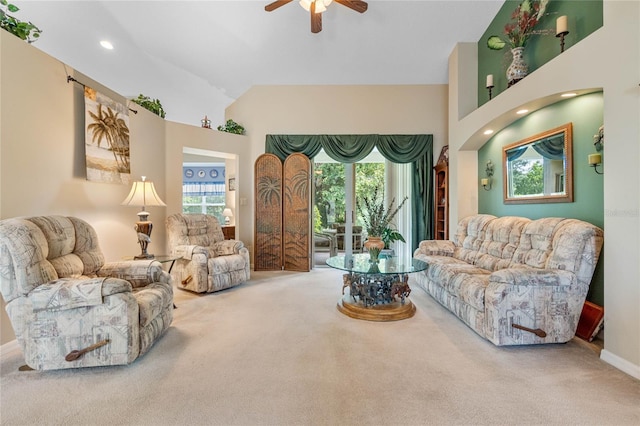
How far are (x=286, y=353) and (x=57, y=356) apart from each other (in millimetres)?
1502

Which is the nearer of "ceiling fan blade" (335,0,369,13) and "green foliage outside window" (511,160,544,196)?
"ceiling fan blade" (335,0,369,13)

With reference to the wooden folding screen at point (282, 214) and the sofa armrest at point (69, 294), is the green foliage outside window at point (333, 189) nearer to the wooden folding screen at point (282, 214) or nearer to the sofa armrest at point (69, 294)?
the wooden folding screen at point (282, 214)

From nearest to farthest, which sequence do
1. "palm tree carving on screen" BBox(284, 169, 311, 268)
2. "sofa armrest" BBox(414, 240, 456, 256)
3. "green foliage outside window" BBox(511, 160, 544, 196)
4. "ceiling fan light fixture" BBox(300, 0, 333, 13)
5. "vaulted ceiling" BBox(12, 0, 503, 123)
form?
"ceiling fan light fixture" BBox(300, 0, 333, 13), "green foliage outside window" BBox(511, 160, 544, 196), "vaulted ceiling" BBox(12, 0, 503, 123), "sofa armrest" BBox(414, 240, 456, 256), "palm tree carving on screen" BBox(284, 169, 311, 268)

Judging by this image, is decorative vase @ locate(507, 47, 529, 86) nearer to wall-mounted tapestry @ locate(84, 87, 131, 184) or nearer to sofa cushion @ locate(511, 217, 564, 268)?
sofa cushion @ locate(511, 217, 564, 268)

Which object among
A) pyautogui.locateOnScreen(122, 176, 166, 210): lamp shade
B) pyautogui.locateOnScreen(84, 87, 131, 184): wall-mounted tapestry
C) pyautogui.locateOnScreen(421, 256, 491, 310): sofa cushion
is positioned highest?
pyautogui.locateOnScreen(84, 87, 131, 184): wall-mounted tapestry

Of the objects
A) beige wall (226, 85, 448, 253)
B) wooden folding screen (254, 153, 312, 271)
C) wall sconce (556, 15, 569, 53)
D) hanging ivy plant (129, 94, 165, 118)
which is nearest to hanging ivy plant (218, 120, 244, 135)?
beige wall (226, 85, 448, 253)

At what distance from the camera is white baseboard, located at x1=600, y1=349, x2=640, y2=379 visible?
6.23 ft

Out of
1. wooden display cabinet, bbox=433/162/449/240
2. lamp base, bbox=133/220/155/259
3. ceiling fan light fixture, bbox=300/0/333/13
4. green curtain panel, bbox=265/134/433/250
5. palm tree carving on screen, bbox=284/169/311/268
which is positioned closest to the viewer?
ceiling fan light fixture, bbox=300/0/333/13

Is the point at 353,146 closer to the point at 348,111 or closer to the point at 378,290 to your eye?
the point at 348,111

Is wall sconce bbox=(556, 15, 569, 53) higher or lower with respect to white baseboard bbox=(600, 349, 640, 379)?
higher

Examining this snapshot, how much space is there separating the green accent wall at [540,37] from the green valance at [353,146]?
124cm

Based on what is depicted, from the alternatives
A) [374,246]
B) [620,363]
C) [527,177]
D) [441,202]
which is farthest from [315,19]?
[620,363]

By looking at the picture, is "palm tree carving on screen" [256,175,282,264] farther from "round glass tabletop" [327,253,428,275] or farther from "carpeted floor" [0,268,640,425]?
"carpeted floor" [0,268,640,425]

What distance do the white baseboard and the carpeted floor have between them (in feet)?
0.14
